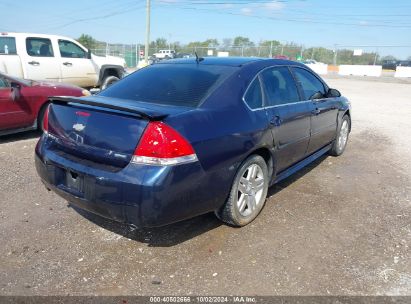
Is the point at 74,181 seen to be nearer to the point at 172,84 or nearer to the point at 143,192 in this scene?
the point at 143,192

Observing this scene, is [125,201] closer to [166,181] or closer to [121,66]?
[166,181]

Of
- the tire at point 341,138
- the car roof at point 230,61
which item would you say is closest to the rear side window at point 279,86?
the car roof at point 230,61

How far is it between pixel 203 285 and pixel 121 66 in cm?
1029

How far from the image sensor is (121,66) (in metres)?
12.1

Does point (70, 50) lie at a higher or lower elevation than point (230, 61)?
lower

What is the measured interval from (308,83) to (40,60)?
7.74 m

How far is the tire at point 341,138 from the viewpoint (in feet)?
20.1

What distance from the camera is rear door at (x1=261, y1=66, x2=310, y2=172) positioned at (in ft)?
12.9

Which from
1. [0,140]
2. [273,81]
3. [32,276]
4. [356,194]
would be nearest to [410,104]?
[356,194]

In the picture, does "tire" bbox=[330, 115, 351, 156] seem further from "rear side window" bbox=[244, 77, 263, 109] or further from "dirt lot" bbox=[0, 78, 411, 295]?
"rear side window" bbox=[244, 77, 263, 109]

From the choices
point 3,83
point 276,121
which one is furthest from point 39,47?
point 276,121

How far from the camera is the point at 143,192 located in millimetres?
2742

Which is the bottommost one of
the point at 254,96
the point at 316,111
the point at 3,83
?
the point at 3,83

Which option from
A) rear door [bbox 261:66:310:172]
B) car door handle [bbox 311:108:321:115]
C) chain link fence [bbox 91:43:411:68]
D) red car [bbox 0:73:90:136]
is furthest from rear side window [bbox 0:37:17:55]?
chain link fence [bbox 91:43:411:68]
